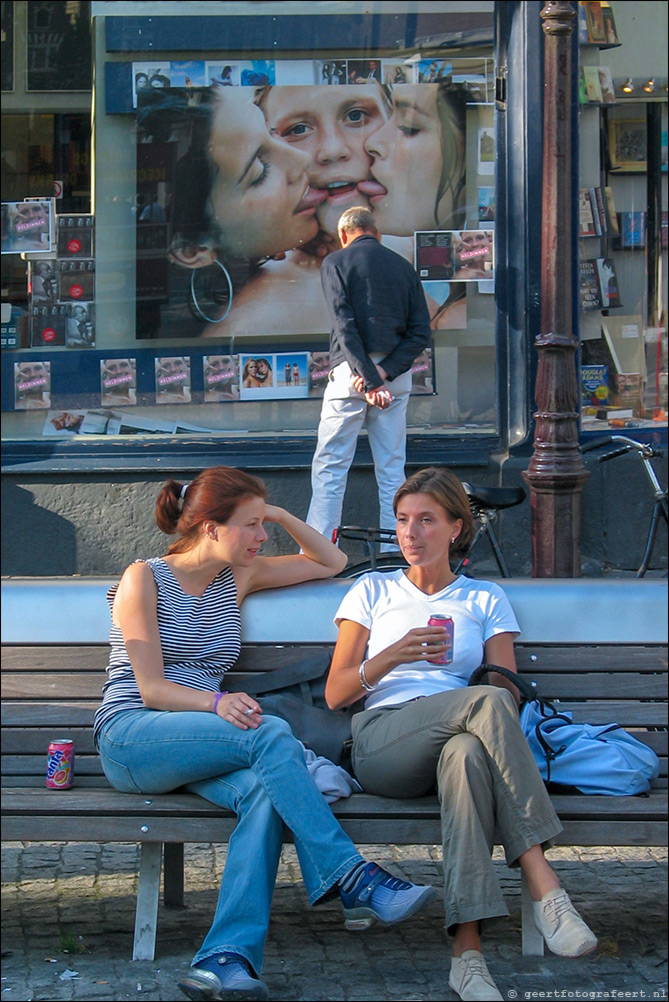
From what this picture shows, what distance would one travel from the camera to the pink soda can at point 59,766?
139 inches

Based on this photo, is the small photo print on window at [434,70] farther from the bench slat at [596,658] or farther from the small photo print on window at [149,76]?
the bench slat at [596,658]

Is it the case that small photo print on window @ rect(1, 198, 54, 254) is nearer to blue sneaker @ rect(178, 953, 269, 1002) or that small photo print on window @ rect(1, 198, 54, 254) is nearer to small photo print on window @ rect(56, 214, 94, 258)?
small photo print on window @ rect(56, 214, 94, 258)

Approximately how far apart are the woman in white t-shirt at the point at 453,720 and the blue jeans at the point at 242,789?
0.27 m

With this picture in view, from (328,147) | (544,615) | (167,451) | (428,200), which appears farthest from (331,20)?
(544,615)

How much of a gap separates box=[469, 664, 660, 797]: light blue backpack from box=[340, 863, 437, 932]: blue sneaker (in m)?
0.53

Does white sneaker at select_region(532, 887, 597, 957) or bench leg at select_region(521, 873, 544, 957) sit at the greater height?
white sneaker at select_region(532, 887, 597, 957)

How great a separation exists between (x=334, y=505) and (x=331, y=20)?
3.25m

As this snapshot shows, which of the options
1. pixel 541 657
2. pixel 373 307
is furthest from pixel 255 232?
pixel 541 657

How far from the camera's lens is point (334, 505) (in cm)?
674

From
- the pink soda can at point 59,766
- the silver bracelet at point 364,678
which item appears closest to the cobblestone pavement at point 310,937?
the pink soda can at point 59,766

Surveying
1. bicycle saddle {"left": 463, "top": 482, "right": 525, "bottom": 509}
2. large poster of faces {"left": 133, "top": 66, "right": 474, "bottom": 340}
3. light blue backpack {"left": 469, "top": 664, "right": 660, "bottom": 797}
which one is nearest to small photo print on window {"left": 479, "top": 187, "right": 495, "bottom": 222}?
large poster of faces {"left": 133, "top": 66, "right": 474, "bottom": 340}

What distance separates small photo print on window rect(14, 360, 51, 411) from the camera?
318 inches

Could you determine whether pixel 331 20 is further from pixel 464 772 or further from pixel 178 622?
pixel 464 772

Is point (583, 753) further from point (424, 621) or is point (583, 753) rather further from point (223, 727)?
point (223, 727)
